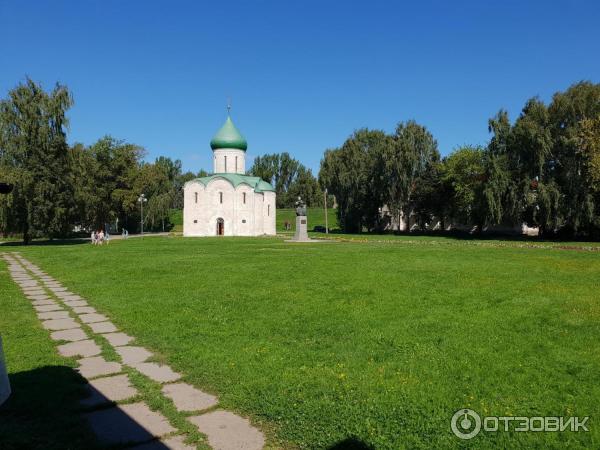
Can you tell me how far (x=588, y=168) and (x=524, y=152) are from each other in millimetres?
5118

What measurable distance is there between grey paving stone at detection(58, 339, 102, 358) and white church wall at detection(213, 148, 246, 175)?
4696 cm

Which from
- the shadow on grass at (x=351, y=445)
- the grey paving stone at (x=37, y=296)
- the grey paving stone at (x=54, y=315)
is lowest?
the shadow on grass at (x=351, y=445)

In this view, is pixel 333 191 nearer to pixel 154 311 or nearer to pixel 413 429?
pixel 154 311

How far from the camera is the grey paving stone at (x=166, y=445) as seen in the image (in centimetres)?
332

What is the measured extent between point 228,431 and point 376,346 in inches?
99.6

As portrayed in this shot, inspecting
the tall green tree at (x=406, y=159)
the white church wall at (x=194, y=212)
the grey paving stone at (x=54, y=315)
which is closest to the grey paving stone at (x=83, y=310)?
the grey paving stone at (x=54, y=315)

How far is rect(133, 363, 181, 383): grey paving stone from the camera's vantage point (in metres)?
4.71

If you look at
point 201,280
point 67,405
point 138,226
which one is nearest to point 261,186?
point 138,226

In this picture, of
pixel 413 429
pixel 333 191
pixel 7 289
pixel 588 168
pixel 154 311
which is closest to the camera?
pixel 413 429

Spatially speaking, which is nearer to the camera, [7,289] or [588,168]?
[7,289]

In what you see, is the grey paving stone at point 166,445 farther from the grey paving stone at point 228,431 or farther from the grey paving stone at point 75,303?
the grey paving stone at point 75,303

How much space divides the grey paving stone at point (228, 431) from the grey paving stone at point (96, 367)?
1682mm

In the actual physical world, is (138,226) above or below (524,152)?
below

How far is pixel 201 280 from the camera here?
1120cm
